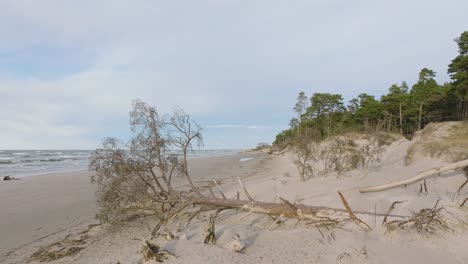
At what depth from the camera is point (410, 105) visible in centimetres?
3856

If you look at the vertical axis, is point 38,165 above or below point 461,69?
below

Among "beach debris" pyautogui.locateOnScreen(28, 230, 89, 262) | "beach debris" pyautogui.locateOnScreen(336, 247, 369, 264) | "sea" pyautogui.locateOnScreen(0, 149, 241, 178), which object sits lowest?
"beach debris" pyautogui.locateOnScreen(28, 230, 89, 262)

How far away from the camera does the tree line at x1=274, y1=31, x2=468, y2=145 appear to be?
2850 centimetres

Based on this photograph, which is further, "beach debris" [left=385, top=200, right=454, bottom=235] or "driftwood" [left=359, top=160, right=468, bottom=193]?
"driftwood" [left=359, top=160, right=468, bottom=193]

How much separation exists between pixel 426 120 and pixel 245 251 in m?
40.3

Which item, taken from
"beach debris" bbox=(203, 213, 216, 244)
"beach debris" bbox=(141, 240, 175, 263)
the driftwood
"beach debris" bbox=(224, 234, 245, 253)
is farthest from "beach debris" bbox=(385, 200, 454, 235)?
"beach debris" bbox=(141, 240, 175, 263)

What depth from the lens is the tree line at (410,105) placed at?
93.5 ft

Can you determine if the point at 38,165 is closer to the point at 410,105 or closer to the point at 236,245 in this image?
the point at 236,245

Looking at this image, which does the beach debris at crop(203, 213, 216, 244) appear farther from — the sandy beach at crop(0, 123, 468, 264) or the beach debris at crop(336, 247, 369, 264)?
the beach debris at crop(336, 247, 369, 264)

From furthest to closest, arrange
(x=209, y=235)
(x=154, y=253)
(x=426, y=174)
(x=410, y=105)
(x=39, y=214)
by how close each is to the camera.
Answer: (x=410, y=105) < (x=39, y=214) < (x=426, y=174) < (x=209, y=235) < (x=154, y=253)

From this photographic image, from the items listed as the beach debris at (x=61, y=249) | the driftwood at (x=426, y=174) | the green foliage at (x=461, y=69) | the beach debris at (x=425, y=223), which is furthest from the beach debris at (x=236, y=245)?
the green foliage at (x=461, y=69)

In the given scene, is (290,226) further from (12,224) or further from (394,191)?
(12,224)

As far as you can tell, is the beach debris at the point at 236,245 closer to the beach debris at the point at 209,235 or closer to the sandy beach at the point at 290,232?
the sandy beach at the point at 290,232

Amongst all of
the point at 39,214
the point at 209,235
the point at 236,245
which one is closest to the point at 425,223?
the point at 236,245
